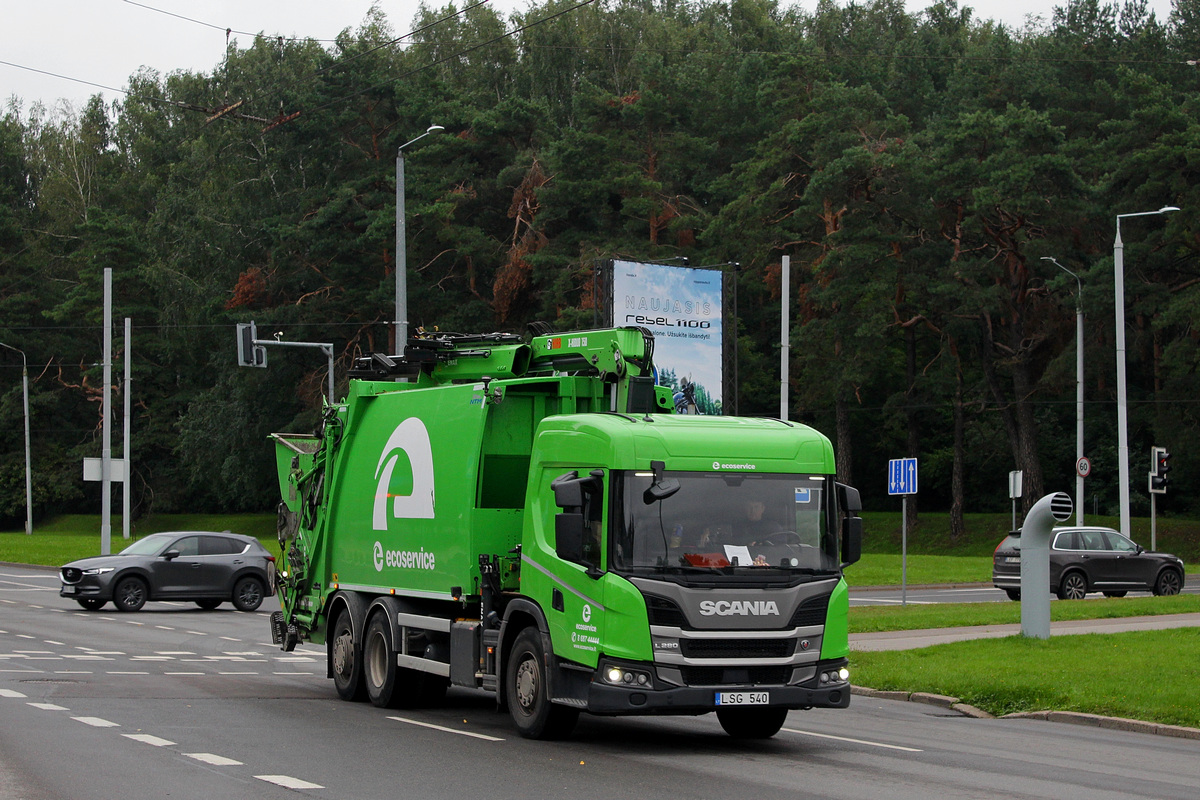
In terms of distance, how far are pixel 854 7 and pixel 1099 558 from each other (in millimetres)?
62761

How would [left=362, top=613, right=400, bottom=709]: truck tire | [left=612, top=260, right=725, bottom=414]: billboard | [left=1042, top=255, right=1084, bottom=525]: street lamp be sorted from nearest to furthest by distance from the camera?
[left=362, top=613, right=400, bottom=709]: truck tire
[left=612, top=260, right=725, bottom=414]: billboard
[left=1042, top=255, right=1084, bottom=525]: street lamp

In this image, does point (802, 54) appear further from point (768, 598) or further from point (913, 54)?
point (768, 598)

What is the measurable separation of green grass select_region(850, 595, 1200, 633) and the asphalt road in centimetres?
722

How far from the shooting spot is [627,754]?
1187 cm

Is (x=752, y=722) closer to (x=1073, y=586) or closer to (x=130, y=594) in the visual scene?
(x=130, y=594)

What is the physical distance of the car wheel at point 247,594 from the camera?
1178 inches

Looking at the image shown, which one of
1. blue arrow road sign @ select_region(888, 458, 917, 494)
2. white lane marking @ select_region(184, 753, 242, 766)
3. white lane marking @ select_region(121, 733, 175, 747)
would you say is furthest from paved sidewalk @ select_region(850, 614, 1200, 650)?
white lane marking @ select_region(184, 753, 242, 766)

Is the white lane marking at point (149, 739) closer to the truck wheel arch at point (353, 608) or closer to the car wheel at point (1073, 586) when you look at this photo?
the truck wheel arch at point (353, 608)

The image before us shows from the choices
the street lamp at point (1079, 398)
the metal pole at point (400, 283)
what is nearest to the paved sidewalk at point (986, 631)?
the metal pole at point (400, 283)

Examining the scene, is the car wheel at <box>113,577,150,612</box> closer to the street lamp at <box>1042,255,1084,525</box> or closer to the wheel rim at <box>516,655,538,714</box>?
the wheel rim at <box>516,655,538,714</box>

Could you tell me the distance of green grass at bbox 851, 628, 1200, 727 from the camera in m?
15.1

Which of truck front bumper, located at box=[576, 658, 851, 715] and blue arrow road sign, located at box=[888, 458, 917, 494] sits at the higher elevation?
blue arrow road sign, located at box=[888, 458, 917, 494]

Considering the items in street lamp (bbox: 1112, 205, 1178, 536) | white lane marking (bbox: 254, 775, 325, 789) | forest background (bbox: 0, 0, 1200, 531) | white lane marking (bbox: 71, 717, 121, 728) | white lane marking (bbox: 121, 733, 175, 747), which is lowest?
white lane marking (bbox: 71, 717, 121, 728)

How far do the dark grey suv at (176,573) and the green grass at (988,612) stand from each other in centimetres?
1146
